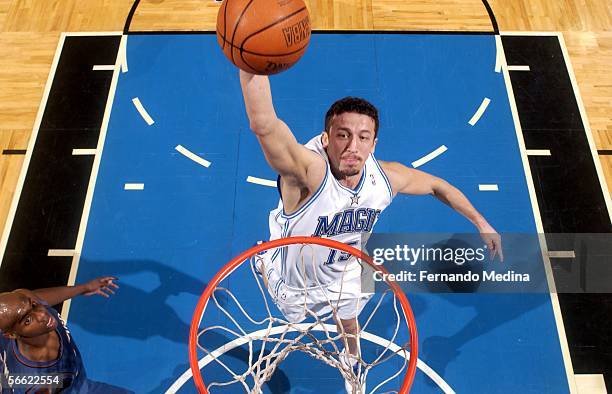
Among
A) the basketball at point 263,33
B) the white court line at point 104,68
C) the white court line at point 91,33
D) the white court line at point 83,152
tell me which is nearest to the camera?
the basketball at point 263,33

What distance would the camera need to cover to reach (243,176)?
19.7ft

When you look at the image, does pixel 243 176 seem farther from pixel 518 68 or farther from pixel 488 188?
pixel 518 68

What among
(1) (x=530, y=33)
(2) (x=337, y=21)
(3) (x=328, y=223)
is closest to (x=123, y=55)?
(2) (x=337, y=21)

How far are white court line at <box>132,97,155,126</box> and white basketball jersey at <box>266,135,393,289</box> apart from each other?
2211mm

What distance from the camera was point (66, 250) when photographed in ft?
18.3

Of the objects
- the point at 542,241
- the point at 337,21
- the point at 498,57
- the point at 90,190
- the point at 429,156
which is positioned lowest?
the point at 542,241

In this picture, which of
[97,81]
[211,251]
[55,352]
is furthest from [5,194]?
[55,352]

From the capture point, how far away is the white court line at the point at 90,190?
5426 millimetres

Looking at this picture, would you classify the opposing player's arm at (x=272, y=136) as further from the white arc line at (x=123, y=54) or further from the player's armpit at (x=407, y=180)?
the white arc line at (x=123, y=54)

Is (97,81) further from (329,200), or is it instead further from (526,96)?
(526,96)

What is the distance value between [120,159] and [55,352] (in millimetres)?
2521

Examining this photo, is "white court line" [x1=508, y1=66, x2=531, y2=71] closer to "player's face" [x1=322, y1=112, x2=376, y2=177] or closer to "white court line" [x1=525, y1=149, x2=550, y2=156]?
"white court line" [x1=525, y1=149, x2=550, y2=156]

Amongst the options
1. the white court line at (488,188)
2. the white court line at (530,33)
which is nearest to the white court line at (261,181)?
the white court line at (488,188)

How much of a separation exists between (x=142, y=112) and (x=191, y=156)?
2.58 feet
